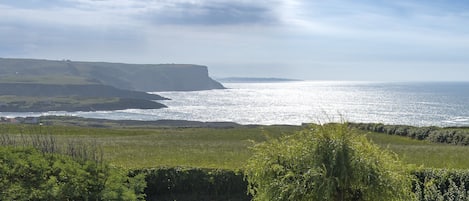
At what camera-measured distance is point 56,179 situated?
13555 mm

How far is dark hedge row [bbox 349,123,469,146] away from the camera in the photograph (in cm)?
3931

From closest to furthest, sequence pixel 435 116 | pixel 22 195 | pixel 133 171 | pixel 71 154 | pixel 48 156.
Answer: pixel 22 195
pixel 48 156
pixel 71 154
pixel 133 171
pixel 435 116

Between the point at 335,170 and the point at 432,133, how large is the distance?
35869mm

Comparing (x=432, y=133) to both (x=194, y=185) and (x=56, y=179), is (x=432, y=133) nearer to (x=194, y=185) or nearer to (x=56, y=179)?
(x=194, y=185)

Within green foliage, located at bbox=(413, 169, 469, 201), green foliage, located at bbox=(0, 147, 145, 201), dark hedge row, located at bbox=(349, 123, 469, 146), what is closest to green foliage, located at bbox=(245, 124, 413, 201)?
green foliage, located at bbox=(0, 147, 145, 201)

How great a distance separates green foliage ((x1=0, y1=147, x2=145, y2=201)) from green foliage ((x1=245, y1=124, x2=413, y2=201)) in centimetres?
508

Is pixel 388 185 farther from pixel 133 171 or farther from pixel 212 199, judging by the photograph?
pixel 133 171

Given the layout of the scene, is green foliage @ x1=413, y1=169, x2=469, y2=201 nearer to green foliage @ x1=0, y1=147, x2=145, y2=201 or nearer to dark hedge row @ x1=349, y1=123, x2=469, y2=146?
green foliage @ x1=0, y1=147, x2=145, y2=201

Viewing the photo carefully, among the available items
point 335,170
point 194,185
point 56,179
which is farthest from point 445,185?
point 56,179

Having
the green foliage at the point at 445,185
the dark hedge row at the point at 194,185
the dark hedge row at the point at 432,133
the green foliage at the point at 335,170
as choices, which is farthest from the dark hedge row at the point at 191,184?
the dark hedge row at the point at 432,133

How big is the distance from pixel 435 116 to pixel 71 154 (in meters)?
155

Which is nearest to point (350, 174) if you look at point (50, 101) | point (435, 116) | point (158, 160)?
point (158, 160)

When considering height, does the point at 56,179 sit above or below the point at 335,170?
below

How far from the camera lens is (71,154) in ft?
55.2
